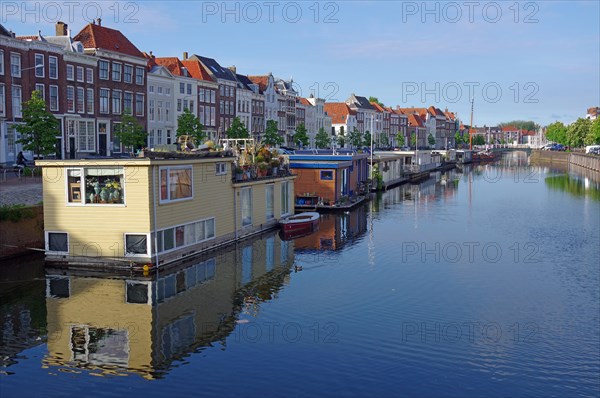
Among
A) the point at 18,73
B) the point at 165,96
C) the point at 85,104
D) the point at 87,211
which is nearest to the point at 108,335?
the point at 87,211

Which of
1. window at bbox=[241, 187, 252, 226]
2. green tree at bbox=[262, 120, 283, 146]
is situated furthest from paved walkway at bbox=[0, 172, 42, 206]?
green tree at bbox=[262, 120, 283, 146]

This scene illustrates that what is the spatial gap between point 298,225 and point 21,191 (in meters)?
18.2

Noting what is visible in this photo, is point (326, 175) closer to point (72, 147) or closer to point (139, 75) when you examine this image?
point (72, 147)

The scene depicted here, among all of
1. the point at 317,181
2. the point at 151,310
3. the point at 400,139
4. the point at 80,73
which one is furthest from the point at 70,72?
the point at 400,139

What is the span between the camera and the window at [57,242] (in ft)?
102

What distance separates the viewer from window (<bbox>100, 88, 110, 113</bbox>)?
66.9 metres

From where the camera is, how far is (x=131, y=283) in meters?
28.8

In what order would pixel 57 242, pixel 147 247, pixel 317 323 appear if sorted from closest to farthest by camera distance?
pixel 317 323 → pixel 147 247 → pixel 57 242

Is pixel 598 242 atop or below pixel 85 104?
below

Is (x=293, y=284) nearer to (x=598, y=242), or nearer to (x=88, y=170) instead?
(x=88, y=170)

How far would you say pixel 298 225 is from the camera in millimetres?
44594

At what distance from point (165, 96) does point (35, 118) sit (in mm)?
33348

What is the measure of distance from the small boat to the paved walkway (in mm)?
16086

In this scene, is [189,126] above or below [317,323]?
above
